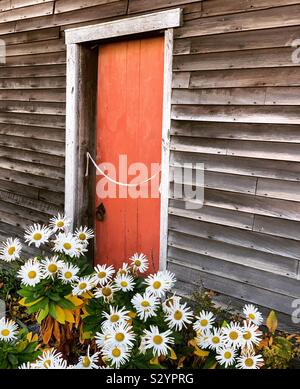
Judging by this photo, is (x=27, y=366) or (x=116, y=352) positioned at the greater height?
(x=116, y=352)

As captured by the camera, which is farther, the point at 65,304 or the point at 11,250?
the point at 11,250

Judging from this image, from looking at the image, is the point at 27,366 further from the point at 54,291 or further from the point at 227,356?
the point at 227,356

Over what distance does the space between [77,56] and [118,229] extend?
5.20 feet

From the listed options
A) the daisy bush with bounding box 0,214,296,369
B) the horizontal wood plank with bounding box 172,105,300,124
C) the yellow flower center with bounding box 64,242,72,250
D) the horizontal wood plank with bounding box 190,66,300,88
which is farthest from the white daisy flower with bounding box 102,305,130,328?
the horizontal wood plank with bounding box 190,66,300,88

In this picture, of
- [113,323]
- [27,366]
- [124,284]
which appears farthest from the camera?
[124,284]

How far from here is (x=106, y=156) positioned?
4.50 metres

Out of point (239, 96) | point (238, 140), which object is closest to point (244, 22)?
point (239, 96)

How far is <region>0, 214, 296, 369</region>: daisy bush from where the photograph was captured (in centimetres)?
242

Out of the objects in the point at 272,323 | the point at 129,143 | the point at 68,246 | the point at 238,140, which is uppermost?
the point at 238,140

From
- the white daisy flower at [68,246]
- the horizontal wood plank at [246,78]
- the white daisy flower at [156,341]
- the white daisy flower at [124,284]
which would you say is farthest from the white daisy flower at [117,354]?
the horizontal wood plank at [246,78]

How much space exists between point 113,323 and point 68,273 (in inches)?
17.5

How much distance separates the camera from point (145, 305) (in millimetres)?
2580

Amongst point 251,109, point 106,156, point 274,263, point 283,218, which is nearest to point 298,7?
point 251,109

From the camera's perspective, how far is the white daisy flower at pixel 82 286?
2.73 metres
